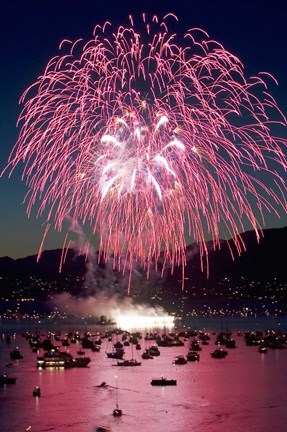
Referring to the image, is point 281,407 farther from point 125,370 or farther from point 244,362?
point 244,362

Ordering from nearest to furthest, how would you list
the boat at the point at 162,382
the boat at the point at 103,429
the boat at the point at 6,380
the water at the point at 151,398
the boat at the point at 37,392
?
the boat at the point at 103,429, the water at the point at 151,398, the boat at the point at 37,392, the boat at the point at 162,382, the boat at the point at 6,380

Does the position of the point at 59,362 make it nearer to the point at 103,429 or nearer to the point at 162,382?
the point at 162,382

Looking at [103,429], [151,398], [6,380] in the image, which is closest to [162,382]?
[151,398]

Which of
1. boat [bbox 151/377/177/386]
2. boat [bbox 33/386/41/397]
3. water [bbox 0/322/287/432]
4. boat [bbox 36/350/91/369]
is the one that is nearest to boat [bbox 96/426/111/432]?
water [bbox 0/322/287/432]

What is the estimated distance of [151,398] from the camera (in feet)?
151

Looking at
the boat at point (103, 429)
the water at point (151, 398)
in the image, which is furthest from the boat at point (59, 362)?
the boat at point (103, 429)

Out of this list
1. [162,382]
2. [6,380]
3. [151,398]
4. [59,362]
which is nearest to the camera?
[151,398]

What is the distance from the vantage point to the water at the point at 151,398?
126 feet

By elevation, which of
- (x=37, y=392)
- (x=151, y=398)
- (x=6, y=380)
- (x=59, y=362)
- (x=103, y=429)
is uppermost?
(x=59, y=362)

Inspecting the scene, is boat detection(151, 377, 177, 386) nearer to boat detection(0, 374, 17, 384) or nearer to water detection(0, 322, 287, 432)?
water detection(0, 322, 287, 432)

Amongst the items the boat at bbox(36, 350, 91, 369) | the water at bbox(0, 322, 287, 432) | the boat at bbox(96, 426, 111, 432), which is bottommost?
the boat at bbox(96, 426, 111, 432)

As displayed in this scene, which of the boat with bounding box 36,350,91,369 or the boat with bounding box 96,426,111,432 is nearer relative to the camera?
the boat with bounding box 96,426,111,432

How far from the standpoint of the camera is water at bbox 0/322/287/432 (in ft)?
126

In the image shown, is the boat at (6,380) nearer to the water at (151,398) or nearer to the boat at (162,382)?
the water at (151,398)
